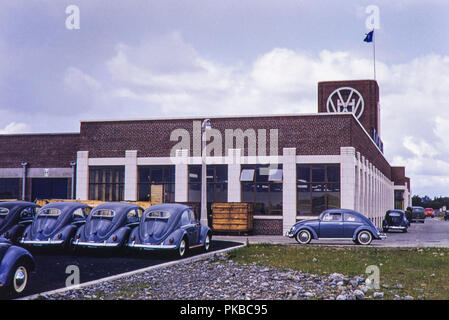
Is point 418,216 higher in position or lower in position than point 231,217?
lower

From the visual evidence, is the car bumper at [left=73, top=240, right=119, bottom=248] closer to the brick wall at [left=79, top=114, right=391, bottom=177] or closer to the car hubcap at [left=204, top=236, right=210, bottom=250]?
the car hubcap at [left=204, top=236, right=210, bottom=250]

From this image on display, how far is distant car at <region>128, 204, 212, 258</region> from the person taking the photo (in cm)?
1612

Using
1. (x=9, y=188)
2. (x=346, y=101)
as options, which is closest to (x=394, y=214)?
(x=346, y=101)

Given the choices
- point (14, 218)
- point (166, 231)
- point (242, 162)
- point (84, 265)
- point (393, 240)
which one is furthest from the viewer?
point (242, 162)

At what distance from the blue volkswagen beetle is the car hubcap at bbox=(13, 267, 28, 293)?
14227 mm

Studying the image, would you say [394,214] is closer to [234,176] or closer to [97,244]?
[234,176]

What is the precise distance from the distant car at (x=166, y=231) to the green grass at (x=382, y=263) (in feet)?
5.17

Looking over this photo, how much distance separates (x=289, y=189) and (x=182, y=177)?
6.60 m

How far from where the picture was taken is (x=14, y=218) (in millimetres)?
18516

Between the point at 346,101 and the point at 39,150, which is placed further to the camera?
the point at 346,101

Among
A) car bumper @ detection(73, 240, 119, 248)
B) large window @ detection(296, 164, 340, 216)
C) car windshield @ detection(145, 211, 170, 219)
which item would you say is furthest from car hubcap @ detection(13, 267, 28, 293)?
large window @ detection(296, 164, 340, 216)
